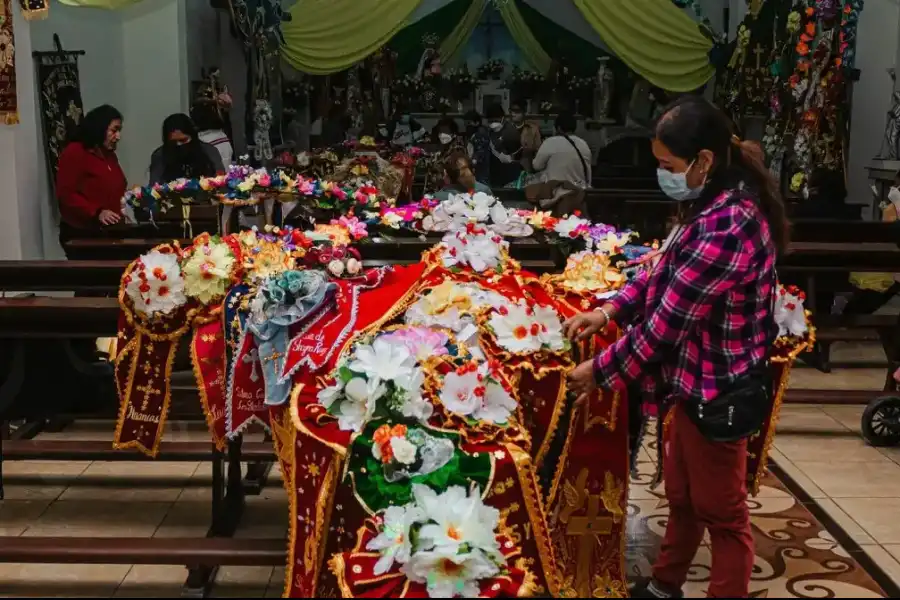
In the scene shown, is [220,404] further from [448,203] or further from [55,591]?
[448,203]

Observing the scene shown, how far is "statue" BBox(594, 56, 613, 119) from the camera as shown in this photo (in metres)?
12.3

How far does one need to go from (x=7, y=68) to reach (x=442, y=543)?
456 cm

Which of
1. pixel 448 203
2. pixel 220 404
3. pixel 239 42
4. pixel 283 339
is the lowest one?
pixel 220 404

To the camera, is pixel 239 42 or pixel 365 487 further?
pixel 239 42

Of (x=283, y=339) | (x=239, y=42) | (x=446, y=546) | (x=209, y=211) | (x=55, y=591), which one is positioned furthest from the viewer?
(x=239, y=42)

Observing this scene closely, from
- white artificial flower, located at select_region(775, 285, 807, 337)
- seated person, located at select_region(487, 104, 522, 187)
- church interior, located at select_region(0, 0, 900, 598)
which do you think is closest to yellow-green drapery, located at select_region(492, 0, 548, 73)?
seated person, located at select_region(487, 104, 522, 187)

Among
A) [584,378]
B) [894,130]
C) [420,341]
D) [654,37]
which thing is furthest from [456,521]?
[654,37]

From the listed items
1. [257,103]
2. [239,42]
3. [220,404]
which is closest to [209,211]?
[220,404]

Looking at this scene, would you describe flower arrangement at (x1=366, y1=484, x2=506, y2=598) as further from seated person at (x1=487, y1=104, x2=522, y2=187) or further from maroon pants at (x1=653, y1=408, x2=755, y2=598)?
seated person at (x1=487, y1=104, x2=522, y2=187)

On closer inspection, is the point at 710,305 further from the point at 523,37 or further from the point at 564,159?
the point at 523,37

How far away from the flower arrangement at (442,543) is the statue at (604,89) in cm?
1083

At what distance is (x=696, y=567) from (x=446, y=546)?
1739mm

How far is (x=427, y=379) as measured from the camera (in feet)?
7.51

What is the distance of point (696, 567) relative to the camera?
11.0 ft
